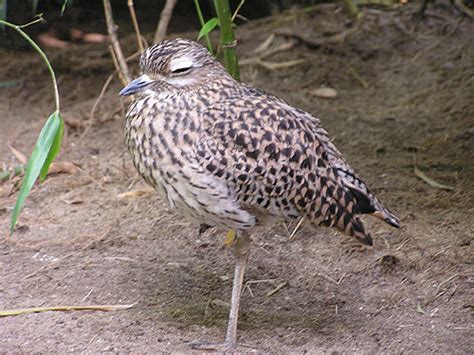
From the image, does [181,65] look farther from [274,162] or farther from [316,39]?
[316,39]

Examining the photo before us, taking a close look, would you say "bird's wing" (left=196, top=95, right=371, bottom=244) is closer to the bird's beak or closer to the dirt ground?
the bird's beak

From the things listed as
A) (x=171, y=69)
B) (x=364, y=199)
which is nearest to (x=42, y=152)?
(x=171, y=69)

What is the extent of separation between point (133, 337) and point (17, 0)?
350 centimetres

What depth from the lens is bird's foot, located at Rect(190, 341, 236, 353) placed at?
389 centimetres

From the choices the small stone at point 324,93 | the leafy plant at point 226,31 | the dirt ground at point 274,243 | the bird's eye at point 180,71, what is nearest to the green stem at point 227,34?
the leafy plant at point 226,31

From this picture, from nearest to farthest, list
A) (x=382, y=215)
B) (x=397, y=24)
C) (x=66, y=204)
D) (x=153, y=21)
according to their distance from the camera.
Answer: (x=382, y=215) < (x=66, y=204) < (x=397, y=24) < (x=153, y=21)

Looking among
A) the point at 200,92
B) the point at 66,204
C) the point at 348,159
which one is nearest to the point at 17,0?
the point at 66,204

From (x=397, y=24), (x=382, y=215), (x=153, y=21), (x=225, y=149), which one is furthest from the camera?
(x=153, y=21)

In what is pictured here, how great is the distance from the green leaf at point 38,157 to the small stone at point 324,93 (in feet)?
9.30

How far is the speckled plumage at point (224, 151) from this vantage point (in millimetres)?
3762

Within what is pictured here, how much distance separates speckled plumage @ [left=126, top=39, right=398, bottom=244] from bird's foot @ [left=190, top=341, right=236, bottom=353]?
49cm

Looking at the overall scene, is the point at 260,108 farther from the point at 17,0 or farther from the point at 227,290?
the point at 17,0

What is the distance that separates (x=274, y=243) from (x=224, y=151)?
1187 mm

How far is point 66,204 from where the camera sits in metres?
5.23
